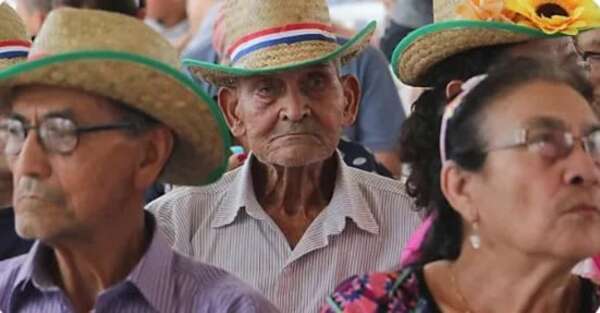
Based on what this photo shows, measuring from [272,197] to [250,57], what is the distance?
33cm

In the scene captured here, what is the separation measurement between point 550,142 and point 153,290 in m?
0.69

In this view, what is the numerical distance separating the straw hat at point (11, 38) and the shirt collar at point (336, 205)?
613 mm

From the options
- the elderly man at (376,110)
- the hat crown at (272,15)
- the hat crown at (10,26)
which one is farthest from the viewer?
the elderly man at (376,110)

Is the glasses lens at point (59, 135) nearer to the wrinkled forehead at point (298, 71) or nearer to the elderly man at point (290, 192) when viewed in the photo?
the elderly man at point (290, 192)

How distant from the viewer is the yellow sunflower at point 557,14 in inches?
121

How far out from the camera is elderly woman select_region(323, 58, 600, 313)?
8.13ft

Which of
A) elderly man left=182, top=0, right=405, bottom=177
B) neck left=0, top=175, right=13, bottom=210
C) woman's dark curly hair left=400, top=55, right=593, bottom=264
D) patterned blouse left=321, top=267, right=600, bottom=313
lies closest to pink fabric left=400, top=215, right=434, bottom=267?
woman's dark curly hair left=400, top=55, right=593, bottom=264

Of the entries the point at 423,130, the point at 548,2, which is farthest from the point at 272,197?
the point at 548,2

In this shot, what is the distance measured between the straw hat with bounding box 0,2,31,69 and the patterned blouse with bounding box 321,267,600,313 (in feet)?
4.25

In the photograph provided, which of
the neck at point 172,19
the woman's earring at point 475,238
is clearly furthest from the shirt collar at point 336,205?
the neck at point 172,19

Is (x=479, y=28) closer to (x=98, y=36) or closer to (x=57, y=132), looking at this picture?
(x=98, y=36)

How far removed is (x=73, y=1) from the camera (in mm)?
3982

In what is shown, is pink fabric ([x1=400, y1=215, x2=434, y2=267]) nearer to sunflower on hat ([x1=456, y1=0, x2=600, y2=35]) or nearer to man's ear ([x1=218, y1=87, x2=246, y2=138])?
sunflower on hat ([x1=456, y1=0, x2=600, y2=35])

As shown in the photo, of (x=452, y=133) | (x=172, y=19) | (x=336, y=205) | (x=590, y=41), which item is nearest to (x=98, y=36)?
(x=452, y=133)
